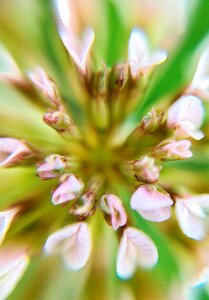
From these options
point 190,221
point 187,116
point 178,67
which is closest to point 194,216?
point 190,221

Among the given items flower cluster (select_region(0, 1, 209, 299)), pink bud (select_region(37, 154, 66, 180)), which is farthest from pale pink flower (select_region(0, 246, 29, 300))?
pink bud (select_region(37, 154, 66, 180))

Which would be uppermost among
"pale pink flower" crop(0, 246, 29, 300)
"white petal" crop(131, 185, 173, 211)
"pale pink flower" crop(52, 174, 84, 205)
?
"pale pink flower" crop(52, 174, 84, 205)

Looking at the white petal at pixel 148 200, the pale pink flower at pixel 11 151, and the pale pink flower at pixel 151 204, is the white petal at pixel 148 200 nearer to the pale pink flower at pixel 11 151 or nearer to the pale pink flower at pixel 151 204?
the pale pink flower at pixel 151 204

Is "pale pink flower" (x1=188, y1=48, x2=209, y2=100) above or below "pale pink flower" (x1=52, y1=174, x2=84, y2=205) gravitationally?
above

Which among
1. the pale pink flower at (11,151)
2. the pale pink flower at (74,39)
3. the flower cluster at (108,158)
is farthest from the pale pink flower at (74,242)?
the pale pink flower at (74,39)

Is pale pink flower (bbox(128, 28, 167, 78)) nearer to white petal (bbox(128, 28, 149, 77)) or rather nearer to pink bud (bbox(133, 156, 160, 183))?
white petal (bbox(128, 28, 149, 77))
